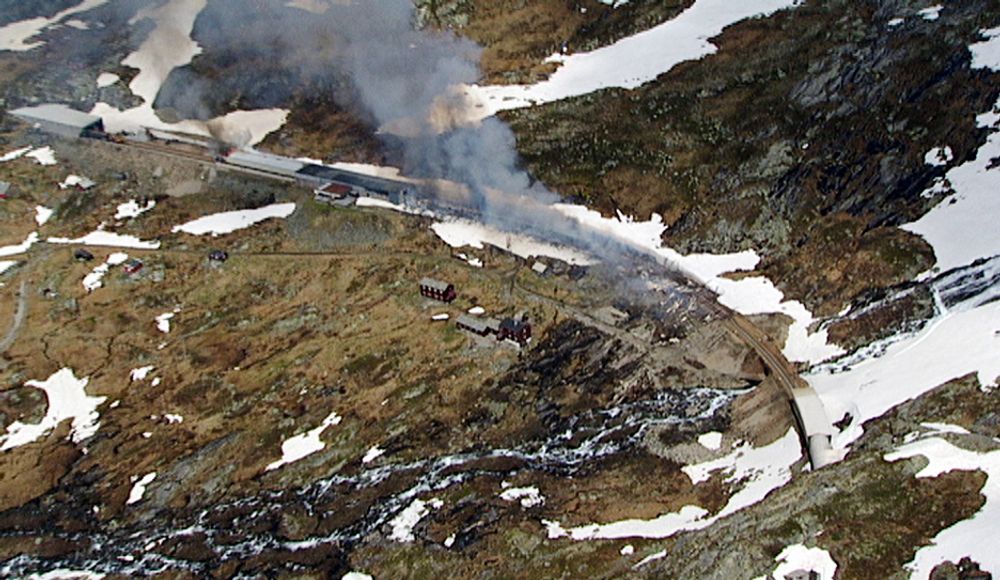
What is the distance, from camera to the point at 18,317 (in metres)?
81.4

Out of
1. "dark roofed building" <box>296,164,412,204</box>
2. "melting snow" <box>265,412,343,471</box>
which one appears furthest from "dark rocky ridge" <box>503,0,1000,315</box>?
"melting snow" <box>265,412,343,471</box>

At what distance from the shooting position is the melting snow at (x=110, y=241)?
8962cm

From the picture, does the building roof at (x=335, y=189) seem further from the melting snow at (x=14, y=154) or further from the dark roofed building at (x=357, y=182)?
the melting snow at (x=14, y=154)

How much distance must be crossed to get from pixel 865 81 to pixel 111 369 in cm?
7404

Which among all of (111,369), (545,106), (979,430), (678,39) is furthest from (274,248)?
(979,430)

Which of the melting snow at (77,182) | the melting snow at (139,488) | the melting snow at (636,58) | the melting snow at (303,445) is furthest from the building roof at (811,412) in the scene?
the melting snow at (77,182)

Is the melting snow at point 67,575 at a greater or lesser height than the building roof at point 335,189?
lesser

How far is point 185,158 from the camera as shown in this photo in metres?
100

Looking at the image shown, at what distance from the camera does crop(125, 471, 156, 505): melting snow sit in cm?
6450

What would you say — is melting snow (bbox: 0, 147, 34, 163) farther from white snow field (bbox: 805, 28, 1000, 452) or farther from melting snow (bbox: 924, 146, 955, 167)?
melting snow (bbox: 924, 146, 955, 167)

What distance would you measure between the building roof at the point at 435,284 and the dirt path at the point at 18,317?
3774cm

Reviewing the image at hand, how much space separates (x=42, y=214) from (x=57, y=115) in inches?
813

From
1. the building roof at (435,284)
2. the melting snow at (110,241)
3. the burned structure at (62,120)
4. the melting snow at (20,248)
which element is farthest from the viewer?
the burned structure at (62,120)

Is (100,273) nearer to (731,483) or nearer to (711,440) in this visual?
(711,440)
